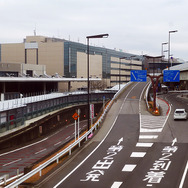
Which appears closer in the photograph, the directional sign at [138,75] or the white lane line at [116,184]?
the white lane line at [116,184]

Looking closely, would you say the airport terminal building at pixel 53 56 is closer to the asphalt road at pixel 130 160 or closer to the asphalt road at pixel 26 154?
the asphalt road at pixel 26 154

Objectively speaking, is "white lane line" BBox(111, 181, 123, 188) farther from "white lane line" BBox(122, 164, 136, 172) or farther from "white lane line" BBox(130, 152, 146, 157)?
"white lane line" BBox(130, 152, 146, 157)

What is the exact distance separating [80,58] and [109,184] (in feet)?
331

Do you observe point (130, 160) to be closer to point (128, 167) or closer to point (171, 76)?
point (128, 167)

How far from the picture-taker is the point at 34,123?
153 feet

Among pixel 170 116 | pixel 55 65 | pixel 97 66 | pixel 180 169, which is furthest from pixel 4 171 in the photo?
pixel 97 66

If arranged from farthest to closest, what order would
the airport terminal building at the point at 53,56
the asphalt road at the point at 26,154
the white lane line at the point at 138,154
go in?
1. the airport terminal building at the point at 53,56
2. the asphalt road at the point at 26,154
3. the white lane line at the point at 138,154

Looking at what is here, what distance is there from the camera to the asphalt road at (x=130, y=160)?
17.3m

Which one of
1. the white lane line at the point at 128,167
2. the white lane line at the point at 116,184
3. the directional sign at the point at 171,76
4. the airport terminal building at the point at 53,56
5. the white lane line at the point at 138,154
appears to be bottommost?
the white lane line at the point at 116,184

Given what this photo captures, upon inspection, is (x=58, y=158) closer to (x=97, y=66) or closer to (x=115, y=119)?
(x=115, y=119)

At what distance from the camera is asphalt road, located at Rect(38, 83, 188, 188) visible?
17.3 meters

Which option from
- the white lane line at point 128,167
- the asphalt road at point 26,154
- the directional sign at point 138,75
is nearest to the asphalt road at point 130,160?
the white lane line at point 128,167

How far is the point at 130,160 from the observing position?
2198cm

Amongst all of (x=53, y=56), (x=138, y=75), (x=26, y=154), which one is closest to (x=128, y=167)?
(x=26, y=154)
